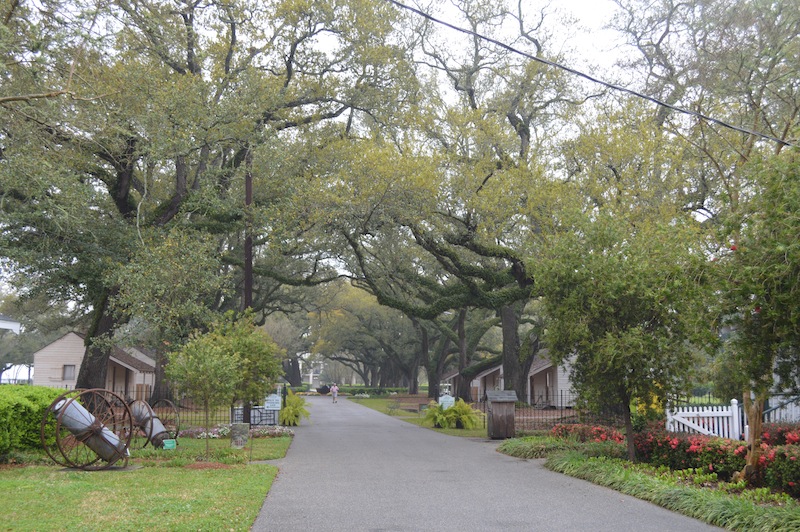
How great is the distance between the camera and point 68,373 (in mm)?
45781

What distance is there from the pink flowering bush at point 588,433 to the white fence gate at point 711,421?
1343 mm

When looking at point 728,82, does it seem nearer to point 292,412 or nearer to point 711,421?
point 711,421

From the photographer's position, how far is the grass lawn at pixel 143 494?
27.4ft

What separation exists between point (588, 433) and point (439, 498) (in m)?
8.01

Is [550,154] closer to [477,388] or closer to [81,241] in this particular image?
[81,241]

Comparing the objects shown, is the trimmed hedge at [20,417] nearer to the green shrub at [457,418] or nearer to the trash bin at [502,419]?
the trash bin at [502,419]

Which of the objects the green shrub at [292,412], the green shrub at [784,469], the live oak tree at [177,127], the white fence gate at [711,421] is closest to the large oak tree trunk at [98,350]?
the live oak tree at [177,127]

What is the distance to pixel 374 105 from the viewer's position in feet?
82.8

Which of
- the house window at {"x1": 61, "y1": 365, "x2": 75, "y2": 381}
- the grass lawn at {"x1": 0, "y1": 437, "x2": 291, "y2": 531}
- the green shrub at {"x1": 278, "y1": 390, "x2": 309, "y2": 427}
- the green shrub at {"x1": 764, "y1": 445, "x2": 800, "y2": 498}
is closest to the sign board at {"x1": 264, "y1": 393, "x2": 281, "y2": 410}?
the green shrub at {"x1": 278, "y1": 390, "x2": 309, "y2": 427}

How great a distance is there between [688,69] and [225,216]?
50.4 feet

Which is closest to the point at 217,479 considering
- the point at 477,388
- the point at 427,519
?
the point at 427,519

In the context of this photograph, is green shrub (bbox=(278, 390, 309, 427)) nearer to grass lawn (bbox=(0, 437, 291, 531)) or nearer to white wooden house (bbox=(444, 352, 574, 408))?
white wooden house (bbox=(444, 352, 574, 408))

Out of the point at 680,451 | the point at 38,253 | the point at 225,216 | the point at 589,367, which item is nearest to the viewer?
the point at 680,451

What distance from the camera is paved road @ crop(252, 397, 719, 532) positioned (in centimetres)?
886
